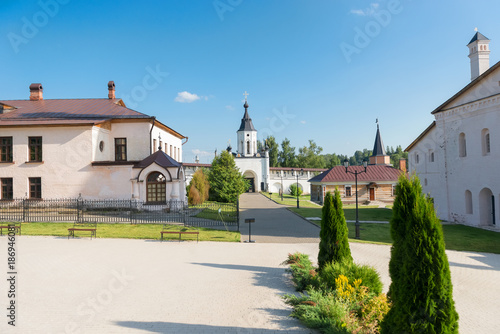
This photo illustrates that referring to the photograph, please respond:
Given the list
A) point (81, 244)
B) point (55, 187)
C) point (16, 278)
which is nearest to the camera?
point (16, 278)

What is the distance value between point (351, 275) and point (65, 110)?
2645 centimetres

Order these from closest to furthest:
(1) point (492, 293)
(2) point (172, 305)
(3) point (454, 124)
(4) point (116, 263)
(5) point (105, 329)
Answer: (5) point (105, 329)
(2) point (172, 305)
(1) point (492, 293)
(4) point (116, 263)
(3) point (454, 124)

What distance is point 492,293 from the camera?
7.70 m

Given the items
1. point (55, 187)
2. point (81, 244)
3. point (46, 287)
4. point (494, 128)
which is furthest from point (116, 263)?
point (494, 128)

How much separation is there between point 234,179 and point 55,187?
57.5ft

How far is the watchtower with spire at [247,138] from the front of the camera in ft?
190

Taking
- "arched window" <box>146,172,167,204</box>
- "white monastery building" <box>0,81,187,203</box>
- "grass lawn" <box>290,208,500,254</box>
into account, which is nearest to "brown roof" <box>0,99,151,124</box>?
"white monastery building" <box>0,81,187,203</box>

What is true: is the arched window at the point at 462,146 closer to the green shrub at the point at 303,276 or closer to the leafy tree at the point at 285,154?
the green shrub at the point at 303,276

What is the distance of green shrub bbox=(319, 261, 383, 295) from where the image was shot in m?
6.74

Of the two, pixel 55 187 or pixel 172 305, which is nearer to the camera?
pixel 172 305

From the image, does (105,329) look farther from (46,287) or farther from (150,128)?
(150,128)

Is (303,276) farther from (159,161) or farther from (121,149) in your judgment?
(121,149)

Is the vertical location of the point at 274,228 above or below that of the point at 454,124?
below

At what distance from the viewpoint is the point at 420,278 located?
4277mm
